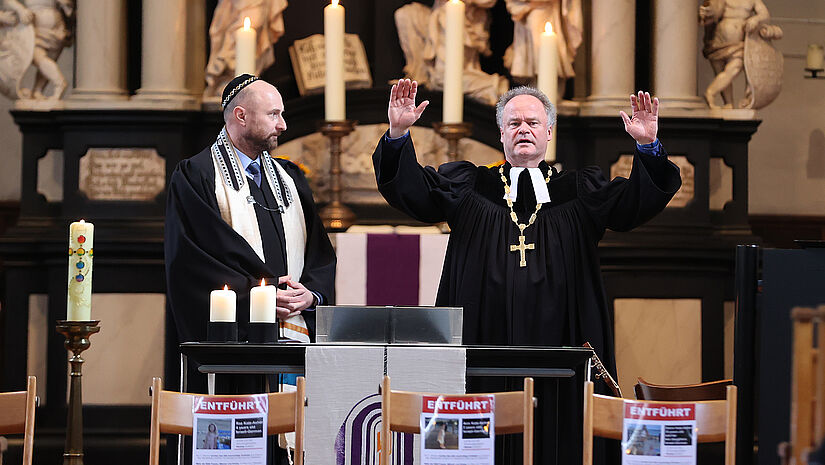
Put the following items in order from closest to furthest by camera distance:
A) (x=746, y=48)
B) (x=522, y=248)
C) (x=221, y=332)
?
(x=221, y=332), (x=522, y=248), (x=746, y=48)

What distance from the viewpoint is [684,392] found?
189 inches

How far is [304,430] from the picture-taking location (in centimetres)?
348

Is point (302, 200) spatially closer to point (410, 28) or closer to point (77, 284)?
point (77, 284)

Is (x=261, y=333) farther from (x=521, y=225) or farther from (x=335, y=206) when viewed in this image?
(x=335, y=206)

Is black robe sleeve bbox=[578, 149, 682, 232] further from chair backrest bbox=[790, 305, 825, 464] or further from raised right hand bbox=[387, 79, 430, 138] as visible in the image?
chair backrest bbox=[790, 305, 825, 464]

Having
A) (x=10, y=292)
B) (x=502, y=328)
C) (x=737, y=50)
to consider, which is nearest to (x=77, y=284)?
(x=502, y=328)

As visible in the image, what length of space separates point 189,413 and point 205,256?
4.05ft

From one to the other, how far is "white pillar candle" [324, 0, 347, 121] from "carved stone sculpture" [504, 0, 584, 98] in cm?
120

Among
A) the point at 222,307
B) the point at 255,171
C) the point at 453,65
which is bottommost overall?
the point at 222,307

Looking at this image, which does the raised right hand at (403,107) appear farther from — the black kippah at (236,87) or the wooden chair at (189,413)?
the wooden chair at (189,413)

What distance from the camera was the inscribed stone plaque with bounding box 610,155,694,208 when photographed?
6.54 metres

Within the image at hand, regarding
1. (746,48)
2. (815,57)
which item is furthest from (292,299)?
(815,57)

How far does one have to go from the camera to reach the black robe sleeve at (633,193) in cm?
429

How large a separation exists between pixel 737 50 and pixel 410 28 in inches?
70.5
